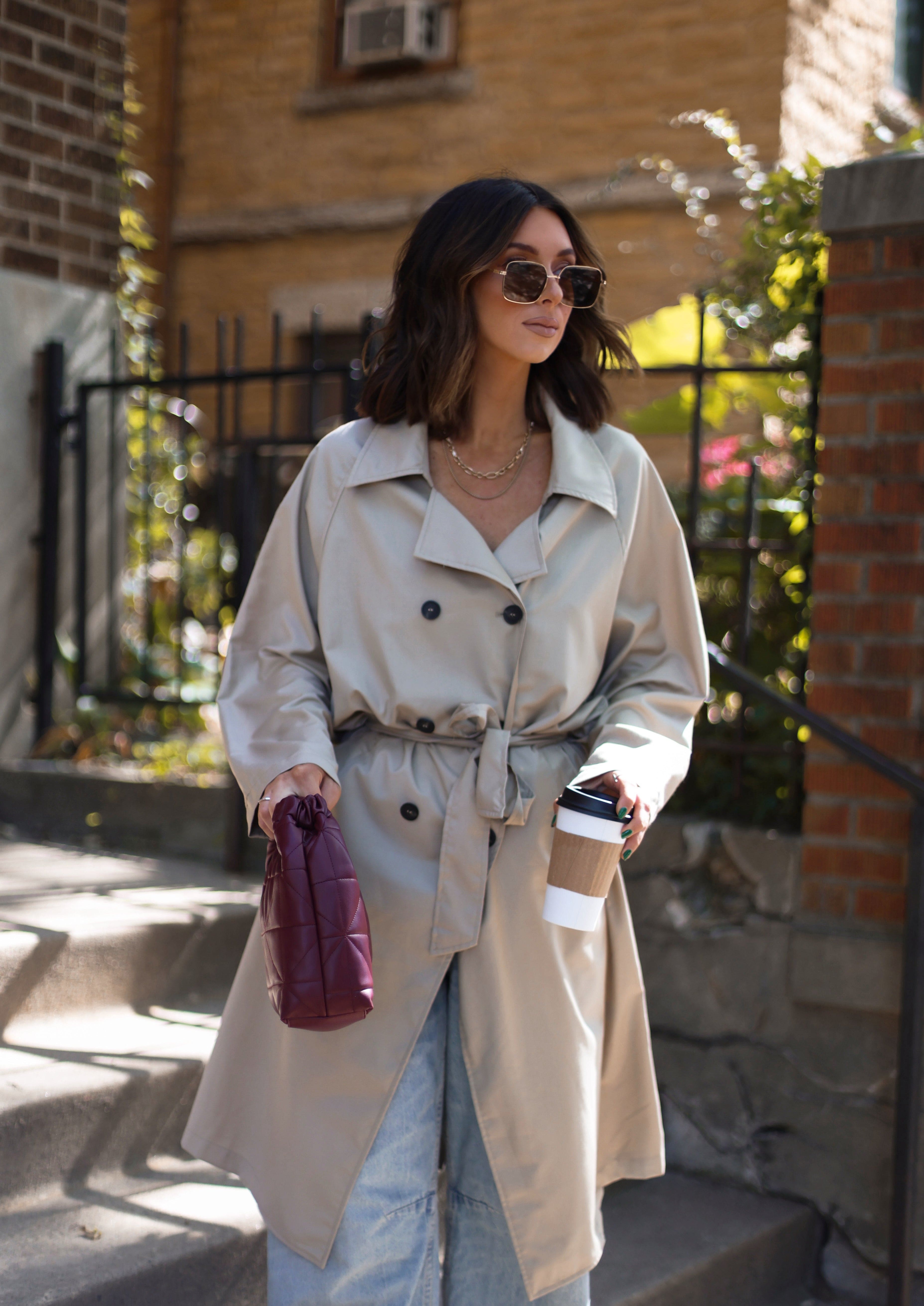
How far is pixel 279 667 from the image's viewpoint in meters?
2.00

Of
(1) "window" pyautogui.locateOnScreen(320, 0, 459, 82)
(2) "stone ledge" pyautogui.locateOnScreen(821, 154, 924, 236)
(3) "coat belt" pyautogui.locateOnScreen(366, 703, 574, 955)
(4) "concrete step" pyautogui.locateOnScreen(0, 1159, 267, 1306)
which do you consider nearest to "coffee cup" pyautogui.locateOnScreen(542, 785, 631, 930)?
(3) "coat belt" pyautogui.locateOnScreen(366, 703, 574, 955)

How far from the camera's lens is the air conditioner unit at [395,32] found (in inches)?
336

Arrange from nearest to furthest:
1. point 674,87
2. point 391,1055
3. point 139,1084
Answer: point 391,1055
point 139,1084
point 674,87

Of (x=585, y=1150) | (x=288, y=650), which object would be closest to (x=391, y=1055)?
(x=585, y=1150)

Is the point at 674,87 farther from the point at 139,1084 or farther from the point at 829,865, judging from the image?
the point at 139,1084

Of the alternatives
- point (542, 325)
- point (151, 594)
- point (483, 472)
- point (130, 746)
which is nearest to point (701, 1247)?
point (483, 472)

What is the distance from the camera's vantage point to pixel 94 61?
446 cm

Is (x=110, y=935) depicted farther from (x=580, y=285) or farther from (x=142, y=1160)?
(x=580, y=285)

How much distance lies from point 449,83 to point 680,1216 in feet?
24.5

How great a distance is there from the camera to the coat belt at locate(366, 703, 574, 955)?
1907 mm

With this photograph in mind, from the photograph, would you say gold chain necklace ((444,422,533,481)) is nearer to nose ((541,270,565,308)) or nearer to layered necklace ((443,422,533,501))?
layered necklace ((443,422,533,501))

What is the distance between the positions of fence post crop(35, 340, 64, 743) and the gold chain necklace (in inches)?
103

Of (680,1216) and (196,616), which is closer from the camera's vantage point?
(680,1216)

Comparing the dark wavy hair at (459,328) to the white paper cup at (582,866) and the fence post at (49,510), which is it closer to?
the white paper cup at (582,866)
